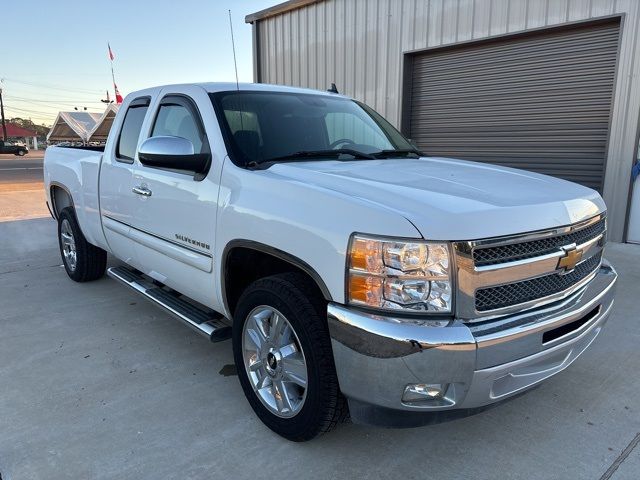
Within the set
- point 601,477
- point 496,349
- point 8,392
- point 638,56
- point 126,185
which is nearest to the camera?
point 496,349

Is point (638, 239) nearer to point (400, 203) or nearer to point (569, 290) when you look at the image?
point (569, 290)

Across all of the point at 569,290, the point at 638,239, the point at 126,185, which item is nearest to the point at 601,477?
the point at 569,290

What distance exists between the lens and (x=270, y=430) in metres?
2.70

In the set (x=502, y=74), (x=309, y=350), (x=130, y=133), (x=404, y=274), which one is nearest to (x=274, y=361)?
(x=309, y=350)

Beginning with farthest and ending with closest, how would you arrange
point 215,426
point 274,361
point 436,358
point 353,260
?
point 215,426 → point 274,361 → point 353,260 → point 436,358

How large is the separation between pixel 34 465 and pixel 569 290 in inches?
107

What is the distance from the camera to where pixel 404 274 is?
200 cm

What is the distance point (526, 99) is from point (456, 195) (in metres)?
6.15

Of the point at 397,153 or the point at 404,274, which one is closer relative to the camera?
the point at 404,274

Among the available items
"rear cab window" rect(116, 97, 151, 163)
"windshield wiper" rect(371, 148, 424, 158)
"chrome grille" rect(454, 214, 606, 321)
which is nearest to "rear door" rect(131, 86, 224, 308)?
"rear cab window" rect(116, 97, 151, 163)

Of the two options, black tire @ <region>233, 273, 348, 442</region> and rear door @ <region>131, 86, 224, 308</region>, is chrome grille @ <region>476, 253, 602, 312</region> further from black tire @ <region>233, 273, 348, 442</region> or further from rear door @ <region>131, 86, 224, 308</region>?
rear door @ <region>131, 86, 224, 308</region>

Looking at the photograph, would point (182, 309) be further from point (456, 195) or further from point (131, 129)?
point (456, 195)

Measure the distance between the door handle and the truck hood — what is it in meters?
1.25

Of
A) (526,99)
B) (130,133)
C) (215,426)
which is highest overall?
(526,99)
